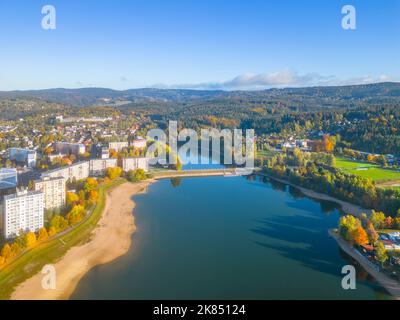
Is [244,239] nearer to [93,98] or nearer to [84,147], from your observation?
[84,147]

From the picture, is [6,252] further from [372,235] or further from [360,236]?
[372,235]

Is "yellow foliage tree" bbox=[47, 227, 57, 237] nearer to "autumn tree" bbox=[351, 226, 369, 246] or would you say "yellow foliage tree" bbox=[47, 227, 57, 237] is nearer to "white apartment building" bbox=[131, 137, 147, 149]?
"autumn tree" bbox=[351, 226, 369, 246]

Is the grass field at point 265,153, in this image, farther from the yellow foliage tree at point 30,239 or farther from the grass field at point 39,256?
the yellow foliage tree at point 30,239

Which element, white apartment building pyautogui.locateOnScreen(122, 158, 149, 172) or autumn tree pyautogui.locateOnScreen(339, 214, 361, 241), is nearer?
autumn tree pyautogui.locateOnScreen(339, 214, 361, 241)

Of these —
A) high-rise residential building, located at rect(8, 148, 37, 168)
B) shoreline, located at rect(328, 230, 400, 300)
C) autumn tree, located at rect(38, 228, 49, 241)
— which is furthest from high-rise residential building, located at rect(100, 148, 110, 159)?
shoreline, located at rect(328, 230, 400, 300)

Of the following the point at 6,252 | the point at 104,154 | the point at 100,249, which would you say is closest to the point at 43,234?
the point at 6,252

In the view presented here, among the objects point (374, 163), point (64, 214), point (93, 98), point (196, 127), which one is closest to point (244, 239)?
point (64, 214)
